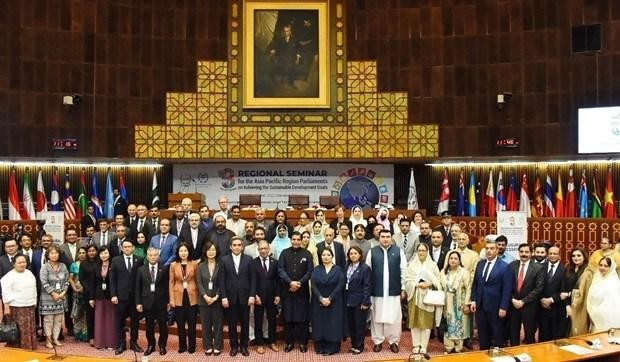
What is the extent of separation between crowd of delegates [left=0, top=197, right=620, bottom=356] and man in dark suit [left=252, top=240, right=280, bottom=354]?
1cm

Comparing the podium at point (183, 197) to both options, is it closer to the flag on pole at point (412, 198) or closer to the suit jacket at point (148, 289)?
the flag on pole at point (412, 198)

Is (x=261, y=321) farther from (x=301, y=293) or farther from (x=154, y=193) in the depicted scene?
(x=154, y=193)

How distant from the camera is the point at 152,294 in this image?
828 cm

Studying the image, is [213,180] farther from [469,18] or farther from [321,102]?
[469,18]

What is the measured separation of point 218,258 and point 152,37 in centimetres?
910

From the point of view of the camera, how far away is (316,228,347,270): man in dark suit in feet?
29.0

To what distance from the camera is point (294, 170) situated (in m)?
16.7

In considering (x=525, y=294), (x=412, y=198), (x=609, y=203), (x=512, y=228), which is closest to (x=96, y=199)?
(x=412, y=198)

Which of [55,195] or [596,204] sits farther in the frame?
[55,195]

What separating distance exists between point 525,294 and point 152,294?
4482mm

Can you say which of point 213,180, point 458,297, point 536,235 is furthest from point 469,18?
point 458,297

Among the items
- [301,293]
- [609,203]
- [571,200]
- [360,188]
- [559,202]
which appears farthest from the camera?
[360,188]

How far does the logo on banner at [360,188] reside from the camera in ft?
54.3

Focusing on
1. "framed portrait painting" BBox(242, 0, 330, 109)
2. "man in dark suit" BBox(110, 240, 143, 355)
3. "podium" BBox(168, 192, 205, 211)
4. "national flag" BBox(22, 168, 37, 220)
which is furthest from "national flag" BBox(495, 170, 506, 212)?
"national flag" BBox(22, 168, 37, 220)
